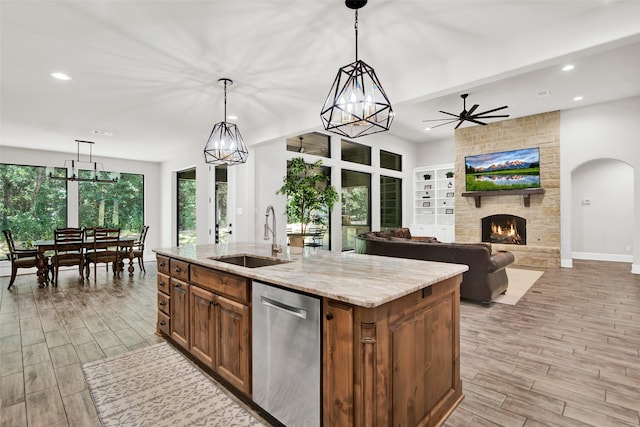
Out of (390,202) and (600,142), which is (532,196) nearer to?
(600,142)

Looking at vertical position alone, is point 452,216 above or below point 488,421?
above

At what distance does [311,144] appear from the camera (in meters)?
7.13

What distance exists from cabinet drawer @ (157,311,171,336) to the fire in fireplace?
736 centimetres

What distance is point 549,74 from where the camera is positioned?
4.80 metres

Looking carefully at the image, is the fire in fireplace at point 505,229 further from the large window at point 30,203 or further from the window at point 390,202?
the large window at point 30,203

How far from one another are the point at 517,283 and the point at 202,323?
512cm

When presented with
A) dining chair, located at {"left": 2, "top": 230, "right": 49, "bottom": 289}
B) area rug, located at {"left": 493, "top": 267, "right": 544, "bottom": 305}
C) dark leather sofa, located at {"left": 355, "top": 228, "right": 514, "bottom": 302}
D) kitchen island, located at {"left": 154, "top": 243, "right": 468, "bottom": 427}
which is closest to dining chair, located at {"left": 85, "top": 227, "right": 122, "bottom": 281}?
dining chair, located at {"left": 2, "top": 230, "right": 49, "bottom": 289}

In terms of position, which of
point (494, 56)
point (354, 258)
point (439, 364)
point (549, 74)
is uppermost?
point (549, 74)

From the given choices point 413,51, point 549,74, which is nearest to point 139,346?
point 413,51

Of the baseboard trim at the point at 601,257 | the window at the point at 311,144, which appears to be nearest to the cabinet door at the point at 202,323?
the window at the point at 311,144

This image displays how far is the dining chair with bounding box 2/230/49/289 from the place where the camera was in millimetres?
5531

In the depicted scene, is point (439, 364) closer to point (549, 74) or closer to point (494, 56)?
point (494, 56)

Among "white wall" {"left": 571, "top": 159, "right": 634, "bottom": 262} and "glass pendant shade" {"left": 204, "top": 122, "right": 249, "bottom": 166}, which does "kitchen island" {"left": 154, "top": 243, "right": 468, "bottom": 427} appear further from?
"white wall" {"left": 571, "top": 159, "right": 634, "bottom": 262}

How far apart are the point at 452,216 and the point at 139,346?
8.45m
